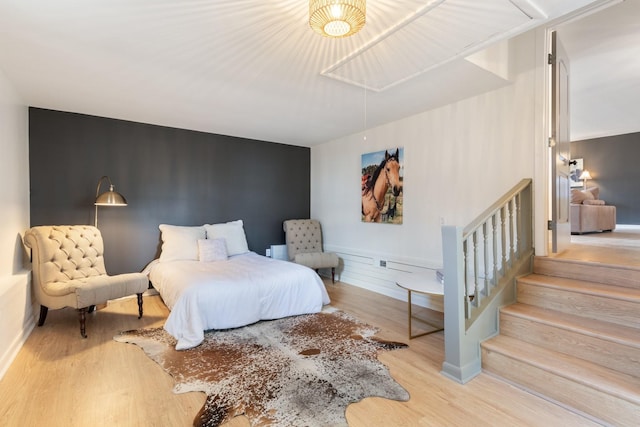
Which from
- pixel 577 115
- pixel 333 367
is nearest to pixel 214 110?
pixel 333 367

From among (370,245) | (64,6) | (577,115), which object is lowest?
(370,245)

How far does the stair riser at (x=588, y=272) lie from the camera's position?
231 centimetres

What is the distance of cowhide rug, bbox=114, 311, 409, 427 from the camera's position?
6.15 feet

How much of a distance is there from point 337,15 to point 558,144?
2.51 metres

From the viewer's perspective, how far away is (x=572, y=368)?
196 cm

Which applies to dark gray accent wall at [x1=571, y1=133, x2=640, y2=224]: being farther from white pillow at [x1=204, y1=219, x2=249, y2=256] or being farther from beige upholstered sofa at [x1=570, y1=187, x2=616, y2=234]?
white pillow at [x1=204, y1=219, x2=249, y2=256]

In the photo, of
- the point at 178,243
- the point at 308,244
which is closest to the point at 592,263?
the point at 308,244

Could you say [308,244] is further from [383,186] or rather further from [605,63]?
[605,63]

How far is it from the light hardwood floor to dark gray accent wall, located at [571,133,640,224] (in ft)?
24.8

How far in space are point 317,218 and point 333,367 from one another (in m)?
3.56

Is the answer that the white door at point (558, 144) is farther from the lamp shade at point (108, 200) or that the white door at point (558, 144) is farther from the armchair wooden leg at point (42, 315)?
the armchair wooden leg at point (42, 315)

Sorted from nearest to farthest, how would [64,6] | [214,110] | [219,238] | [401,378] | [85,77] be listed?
[64,6], [401,378], [85,77], [214,110], [219,238]

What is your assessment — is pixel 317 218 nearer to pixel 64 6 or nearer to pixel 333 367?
pixel 333 367

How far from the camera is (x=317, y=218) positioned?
5.76 metres
